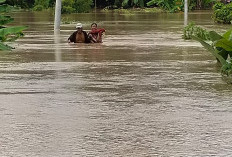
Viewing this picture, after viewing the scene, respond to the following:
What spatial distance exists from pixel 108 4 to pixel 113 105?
69235 mm

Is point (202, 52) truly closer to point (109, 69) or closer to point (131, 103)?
point (109, 69)

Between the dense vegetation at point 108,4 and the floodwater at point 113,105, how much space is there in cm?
4324

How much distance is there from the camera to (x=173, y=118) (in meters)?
10.1

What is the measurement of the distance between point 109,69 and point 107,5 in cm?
6426

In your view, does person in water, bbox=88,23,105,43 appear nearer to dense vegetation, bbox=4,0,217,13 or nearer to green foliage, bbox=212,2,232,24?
green foliage, bbox=212,2,232,24

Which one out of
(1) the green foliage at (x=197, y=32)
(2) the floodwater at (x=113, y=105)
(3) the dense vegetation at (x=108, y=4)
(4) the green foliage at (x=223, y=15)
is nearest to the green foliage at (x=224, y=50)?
(2) the floodwater at (x=113, y=105)

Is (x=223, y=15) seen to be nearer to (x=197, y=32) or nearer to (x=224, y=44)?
(x=197, y=32)

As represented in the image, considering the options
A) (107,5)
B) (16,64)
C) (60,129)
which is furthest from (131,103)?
(107,5)

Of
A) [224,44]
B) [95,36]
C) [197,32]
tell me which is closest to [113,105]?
[224,44]

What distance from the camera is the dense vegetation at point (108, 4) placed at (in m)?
63.8

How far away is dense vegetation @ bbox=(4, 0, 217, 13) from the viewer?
63844 millimetres

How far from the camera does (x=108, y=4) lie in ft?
262

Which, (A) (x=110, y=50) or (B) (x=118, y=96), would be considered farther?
(A) (x=110, y=50)

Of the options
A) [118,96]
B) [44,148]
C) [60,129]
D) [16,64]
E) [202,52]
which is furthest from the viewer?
[202,52]
